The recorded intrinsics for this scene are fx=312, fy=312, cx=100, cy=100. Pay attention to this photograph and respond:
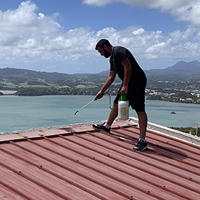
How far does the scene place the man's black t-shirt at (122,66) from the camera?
303cm

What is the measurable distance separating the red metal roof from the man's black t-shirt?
26.7 inches

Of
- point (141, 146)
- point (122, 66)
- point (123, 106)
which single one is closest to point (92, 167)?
point (141, 146)

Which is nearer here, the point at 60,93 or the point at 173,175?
the point at 173,175

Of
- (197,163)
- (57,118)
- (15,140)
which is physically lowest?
(57,118)

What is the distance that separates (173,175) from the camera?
8.31 ft

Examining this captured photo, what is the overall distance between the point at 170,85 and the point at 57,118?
218ft

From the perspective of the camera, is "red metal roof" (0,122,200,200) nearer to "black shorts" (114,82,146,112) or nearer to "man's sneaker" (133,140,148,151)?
"man's sneaker" (133,140,148,151)

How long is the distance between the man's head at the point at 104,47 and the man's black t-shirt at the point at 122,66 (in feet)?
0.24

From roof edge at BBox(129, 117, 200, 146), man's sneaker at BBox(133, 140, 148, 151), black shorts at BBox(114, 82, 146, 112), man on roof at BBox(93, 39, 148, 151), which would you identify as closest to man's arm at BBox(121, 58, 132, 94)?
man on roof at BBox(93, 39, 148, 151)

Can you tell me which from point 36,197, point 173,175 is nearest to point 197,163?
point 173,175

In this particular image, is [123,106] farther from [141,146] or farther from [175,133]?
[175,133]

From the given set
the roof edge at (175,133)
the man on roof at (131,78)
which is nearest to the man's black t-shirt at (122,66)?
the man on roof at (131,78)

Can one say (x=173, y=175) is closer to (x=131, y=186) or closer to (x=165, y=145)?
(x=131, y=186)

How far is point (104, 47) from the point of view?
3.14 meters
